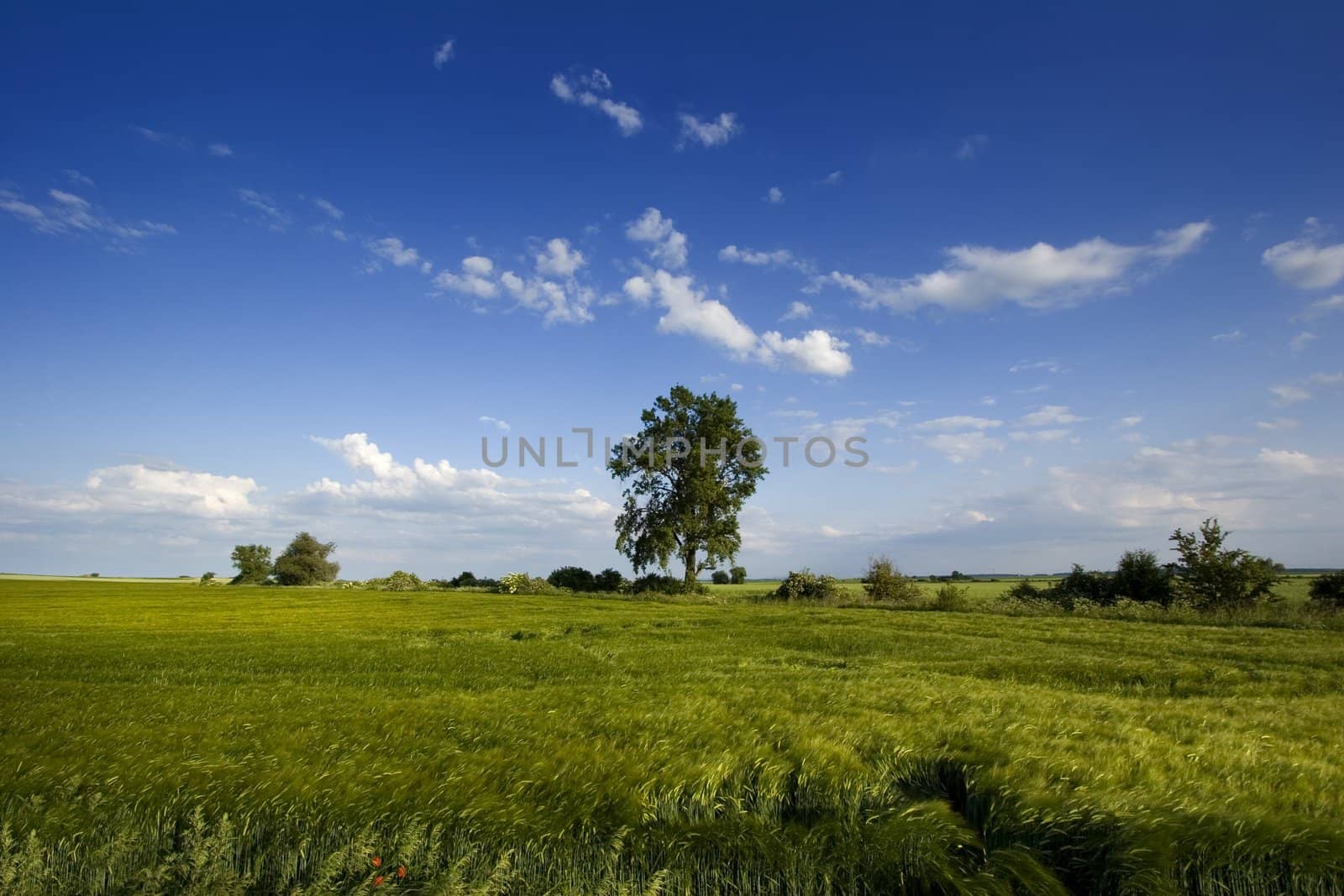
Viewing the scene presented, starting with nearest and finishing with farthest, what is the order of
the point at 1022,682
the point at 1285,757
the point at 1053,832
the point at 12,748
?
the point at 1053,832 → the point at 12,748 → the point at 1285,757 → the point at 1022,682

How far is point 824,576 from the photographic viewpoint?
4728cm

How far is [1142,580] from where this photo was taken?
37.3 metres

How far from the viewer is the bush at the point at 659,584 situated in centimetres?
5375

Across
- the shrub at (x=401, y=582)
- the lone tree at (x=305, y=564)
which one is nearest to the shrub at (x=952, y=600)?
the shrub at (x=401, y=582)

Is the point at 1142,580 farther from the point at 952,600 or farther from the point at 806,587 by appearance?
the point at 806,587

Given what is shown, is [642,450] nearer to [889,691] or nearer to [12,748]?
[889,691]

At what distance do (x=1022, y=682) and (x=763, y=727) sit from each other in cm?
756

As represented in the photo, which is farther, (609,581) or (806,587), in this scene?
(609,581)

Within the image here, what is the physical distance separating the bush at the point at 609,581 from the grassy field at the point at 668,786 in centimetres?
4951

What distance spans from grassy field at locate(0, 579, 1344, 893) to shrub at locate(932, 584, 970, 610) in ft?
82.5

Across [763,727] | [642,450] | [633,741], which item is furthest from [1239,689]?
[642,450]

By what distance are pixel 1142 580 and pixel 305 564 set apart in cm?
9386

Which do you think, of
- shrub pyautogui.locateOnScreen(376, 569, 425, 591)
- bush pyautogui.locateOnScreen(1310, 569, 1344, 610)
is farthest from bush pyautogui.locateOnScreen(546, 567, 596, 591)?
bush pyautogui.locateOnScreen(1310, 569, 1344, 610)

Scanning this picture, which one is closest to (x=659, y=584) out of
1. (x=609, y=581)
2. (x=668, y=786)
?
(x=609, y=581)
